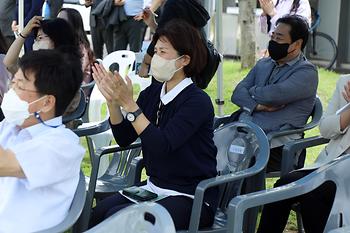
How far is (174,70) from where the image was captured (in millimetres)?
3027

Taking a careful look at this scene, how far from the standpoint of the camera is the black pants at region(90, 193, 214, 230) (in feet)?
9.36

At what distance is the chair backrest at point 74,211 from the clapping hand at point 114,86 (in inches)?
16.8

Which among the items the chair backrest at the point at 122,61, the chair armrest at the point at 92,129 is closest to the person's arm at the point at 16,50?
the chair armrest at the point at 92,129

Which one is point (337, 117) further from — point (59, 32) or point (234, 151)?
point (59, 32)

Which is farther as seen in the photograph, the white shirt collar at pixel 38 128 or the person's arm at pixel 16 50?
the person's arm at pixel 16 50

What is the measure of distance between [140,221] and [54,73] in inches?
28.3

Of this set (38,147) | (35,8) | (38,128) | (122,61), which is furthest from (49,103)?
(35,8)

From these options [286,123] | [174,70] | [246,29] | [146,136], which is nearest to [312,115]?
[286,123]

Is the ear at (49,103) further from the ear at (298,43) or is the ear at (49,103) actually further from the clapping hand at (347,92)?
the ear at (298,43)

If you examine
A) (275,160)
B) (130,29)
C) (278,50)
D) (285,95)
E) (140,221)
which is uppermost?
(278,50)

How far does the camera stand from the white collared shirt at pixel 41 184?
221cm

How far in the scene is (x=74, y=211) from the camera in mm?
2334

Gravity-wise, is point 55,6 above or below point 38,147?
below

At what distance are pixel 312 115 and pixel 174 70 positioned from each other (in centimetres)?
145
